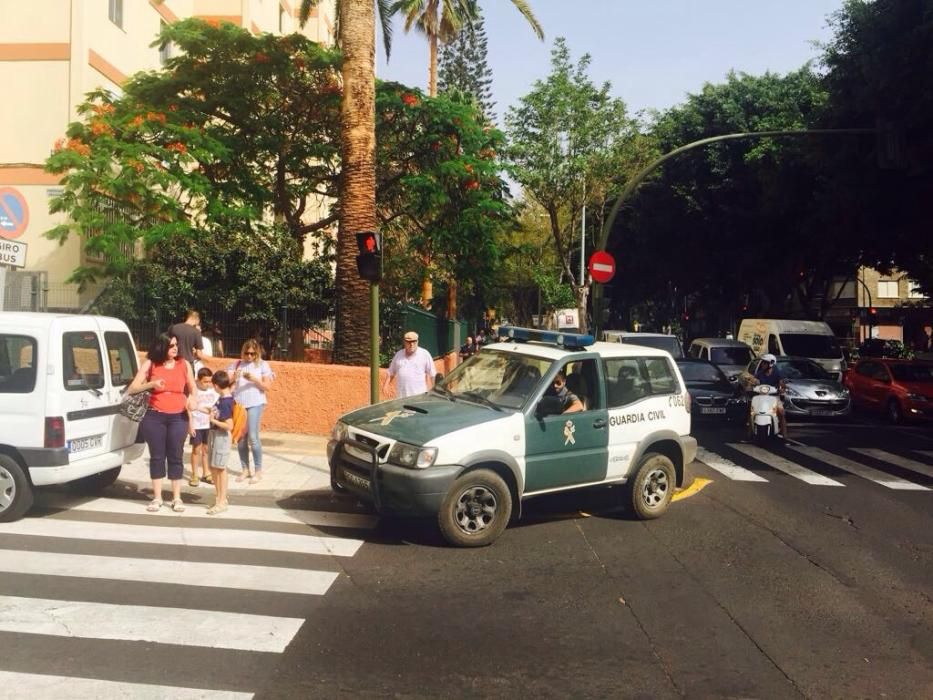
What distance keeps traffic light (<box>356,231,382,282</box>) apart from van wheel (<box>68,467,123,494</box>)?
3.48 metres

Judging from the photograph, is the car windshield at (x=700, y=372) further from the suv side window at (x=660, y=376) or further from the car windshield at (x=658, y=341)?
the suv side window at (x=660, y=376)

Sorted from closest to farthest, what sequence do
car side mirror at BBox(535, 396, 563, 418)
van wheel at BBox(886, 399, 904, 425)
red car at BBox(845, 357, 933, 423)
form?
car side mirror at BBox(535, 396, 563, 418), red car at BBox(845, 357, 933, 423), van wheel at BBox(886, 399, 904, 425)

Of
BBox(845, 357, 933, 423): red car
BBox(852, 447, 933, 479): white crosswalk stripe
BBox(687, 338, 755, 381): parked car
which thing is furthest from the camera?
BBox(687, 338, 755, 381): parked car

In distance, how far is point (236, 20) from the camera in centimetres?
2842

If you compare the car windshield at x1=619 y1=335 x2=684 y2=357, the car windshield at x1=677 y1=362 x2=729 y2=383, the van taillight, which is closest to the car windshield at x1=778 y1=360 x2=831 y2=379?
the car windshield at x1=677 y1=362 x2=729 y2=383

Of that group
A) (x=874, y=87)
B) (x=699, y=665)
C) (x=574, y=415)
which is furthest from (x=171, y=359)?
(x=874, y=87)

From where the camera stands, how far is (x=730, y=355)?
78.5 feet

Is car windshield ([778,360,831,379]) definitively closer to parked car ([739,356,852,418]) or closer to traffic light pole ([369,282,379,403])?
parked car ([739,356,852,418])

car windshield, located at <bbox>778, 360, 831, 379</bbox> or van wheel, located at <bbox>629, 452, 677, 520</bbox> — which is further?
car windshield, located at <bbox>778, 360, 831, 379</bbox>

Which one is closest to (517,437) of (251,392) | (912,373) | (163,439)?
(163,439)

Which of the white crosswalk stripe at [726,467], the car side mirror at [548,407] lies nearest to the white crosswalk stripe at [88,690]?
the car side mirror at [548,407]

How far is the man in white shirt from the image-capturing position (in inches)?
456

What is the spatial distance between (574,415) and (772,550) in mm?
2141

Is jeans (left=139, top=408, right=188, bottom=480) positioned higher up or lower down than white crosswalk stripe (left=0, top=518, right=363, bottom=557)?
higher up
